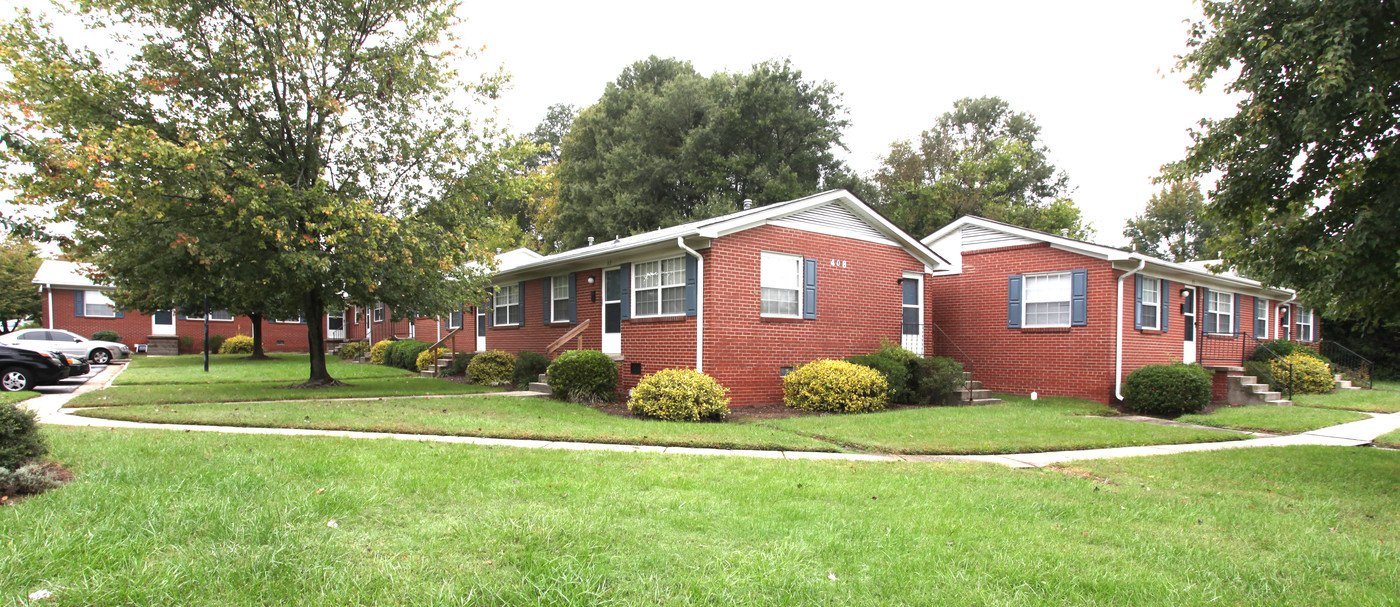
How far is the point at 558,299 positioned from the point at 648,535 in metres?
13.9

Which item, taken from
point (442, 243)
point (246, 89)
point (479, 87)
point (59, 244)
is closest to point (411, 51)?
point (479, 87)

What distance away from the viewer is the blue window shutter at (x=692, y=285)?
42.5ft

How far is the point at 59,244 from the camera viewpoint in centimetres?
1193

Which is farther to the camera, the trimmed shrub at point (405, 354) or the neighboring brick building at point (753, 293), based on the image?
the trimmed shrub at point (405, 354)

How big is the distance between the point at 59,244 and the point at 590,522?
13002 mm

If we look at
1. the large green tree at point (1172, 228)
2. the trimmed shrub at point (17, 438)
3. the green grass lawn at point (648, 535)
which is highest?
the large green tree at point (1172, 228)

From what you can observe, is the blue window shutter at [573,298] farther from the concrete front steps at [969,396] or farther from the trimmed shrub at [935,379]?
the concrete front steps at [969,396]

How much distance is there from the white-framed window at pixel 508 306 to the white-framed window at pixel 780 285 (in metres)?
8.56

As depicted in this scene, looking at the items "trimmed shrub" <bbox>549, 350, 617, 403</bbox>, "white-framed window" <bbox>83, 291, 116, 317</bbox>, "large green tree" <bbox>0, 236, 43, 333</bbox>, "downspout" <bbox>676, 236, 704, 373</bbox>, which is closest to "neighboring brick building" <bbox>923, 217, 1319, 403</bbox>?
"downspout" <bbox>676, 236, 704, 373</bbox>

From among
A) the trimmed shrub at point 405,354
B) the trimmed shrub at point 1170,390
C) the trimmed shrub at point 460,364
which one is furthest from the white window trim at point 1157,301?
the trimmed shrub at point 405,354

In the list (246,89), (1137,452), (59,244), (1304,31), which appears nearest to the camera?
(1304,31)

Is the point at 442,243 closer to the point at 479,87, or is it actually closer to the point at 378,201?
the point at 378,201

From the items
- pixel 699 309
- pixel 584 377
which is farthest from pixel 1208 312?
pixel 584 377

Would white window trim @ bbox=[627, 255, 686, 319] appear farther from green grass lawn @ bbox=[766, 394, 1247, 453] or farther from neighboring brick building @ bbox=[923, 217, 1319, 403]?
neighboring brick building @ bbox=[923, 217, 1319, 403]
